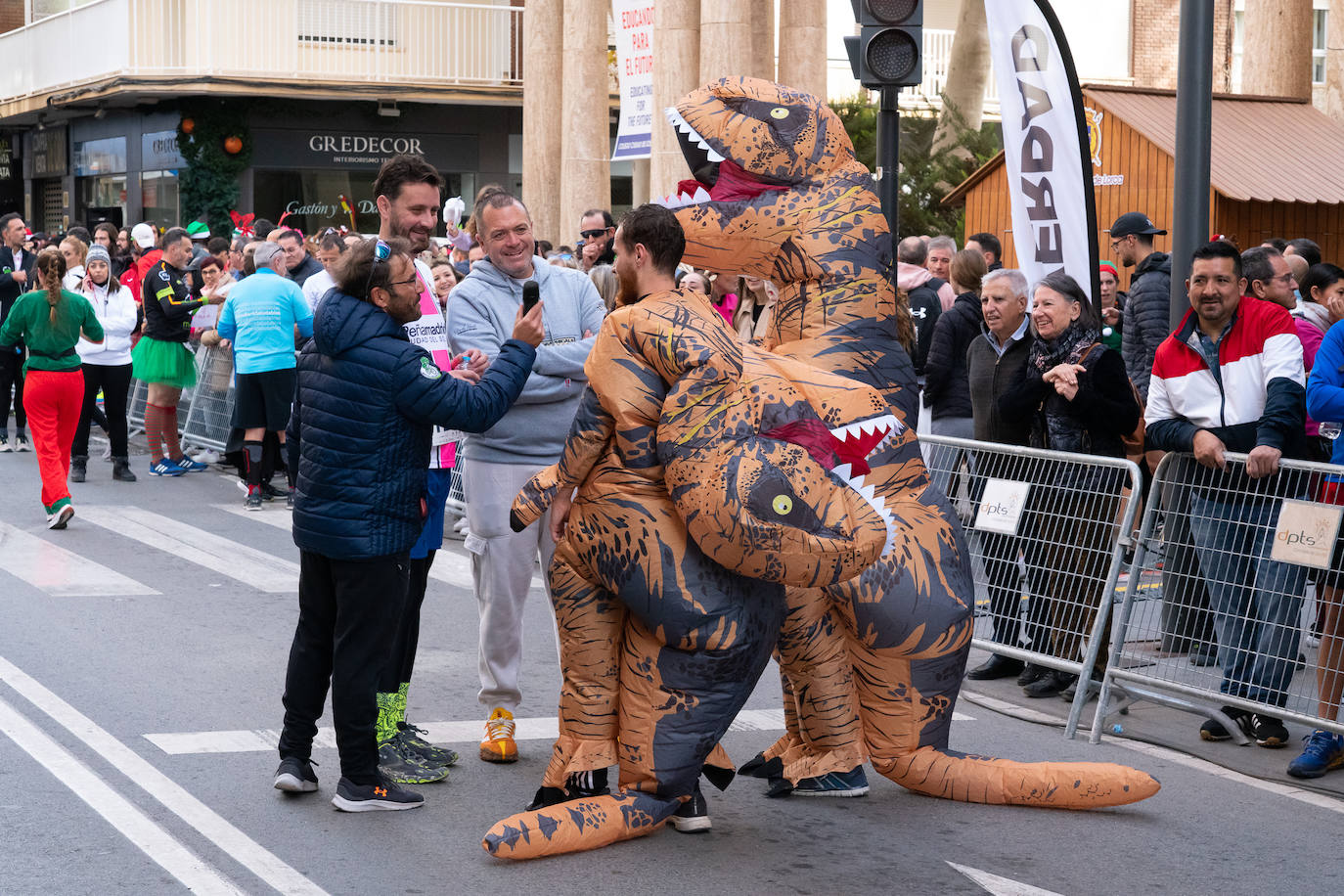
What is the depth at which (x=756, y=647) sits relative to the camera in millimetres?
5059

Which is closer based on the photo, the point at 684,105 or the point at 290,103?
Answer: the point at 684,105

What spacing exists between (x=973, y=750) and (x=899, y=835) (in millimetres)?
1202

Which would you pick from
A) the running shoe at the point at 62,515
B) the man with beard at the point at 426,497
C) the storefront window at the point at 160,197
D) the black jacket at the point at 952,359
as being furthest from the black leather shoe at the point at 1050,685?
the storefront window at the point at 160,197

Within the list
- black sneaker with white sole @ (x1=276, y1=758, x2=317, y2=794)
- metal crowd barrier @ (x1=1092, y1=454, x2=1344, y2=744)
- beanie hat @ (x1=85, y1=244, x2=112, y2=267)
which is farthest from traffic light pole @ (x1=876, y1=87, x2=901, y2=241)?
beanie hat @ (x1=85, y1=244, x2=112, y2=267)

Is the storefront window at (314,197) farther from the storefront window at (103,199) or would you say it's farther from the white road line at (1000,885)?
the white road line at (1000,885)

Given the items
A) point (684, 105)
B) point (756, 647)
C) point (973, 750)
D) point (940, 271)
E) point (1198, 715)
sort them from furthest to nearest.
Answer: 1. point (940, 271)
2. point (1198, 715)
3. point (973, 750)
4. point (684, 105)
5. point (756, 647)

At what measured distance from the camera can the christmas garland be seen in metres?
26.9

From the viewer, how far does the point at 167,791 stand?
5.51 metres

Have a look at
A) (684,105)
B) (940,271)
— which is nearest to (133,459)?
(940,271)

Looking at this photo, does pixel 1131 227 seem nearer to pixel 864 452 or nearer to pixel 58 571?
pixel 864 452

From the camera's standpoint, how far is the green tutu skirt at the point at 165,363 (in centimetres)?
1417

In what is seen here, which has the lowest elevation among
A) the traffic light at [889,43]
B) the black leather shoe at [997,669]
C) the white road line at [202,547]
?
the black leather shoe at [997,669]

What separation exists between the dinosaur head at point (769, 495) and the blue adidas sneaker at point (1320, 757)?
221 cm

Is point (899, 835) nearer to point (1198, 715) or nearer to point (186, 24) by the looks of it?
point (1198, 715)
